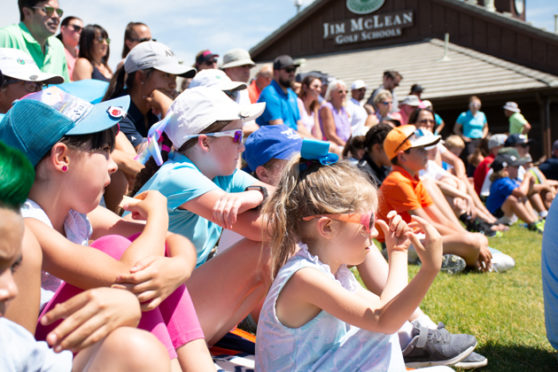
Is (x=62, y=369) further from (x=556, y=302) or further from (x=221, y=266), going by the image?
(x=556, y=302)

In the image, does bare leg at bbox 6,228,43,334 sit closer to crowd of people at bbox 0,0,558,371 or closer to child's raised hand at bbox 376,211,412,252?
crowd of people at bbox 0,0,558,371

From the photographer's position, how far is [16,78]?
3562 mm

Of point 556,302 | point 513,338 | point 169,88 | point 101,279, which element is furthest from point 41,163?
point 513,338

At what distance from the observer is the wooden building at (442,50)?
59.6ft

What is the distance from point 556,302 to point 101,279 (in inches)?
105

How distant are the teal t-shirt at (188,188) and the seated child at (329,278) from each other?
0.46 meters

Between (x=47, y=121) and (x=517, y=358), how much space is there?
3070mm

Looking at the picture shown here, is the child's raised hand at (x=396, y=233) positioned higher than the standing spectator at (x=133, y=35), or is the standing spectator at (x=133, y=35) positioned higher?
the standing spectator at (x=133, y=35)

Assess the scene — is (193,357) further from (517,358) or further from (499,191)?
(499,191)

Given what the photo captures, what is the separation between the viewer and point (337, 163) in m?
2.63

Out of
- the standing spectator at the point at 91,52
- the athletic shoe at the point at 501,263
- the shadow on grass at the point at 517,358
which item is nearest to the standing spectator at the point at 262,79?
the standing spectator at the point at 91,52

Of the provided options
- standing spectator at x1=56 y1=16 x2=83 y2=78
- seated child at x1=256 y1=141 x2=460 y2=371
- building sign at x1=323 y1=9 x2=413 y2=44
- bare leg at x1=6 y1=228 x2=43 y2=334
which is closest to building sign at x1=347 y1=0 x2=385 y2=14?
building sign at x1=323 y1=9 x2=413 y2=44

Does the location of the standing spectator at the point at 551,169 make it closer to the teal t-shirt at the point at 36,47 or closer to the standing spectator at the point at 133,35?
the standing spectator at the point at 133,35

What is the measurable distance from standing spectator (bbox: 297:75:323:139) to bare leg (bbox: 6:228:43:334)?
640 centimetres
